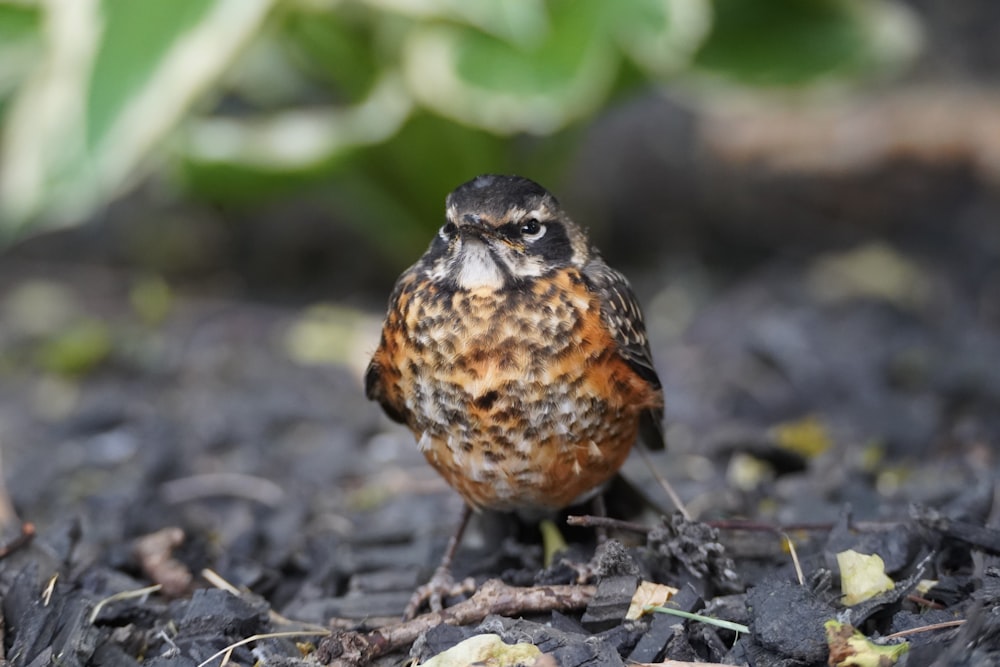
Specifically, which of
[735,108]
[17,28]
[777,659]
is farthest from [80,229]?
[777,659]

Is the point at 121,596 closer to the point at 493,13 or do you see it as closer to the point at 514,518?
the point at 514,518

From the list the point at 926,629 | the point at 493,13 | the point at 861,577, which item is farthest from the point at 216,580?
the point at 493,13

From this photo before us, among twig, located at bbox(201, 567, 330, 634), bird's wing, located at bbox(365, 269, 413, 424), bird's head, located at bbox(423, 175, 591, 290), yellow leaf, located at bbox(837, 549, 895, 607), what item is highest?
bird's head, located at bbox(423, 175, 591, 290)

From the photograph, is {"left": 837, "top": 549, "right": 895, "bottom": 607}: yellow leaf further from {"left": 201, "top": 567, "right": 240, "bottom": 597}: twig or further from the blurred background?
{"left": 201, "top": 567, "right": 240, "bottom": 597}: twig

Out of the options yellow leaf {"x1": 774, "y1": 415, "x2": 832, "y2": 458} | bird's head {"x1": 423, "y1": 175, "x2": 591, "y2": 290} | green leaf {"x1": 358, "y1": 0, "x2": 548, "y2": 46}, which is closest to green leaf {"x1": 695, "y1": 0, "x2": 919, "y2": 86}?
green leaf {"x1": 358, "y1": 0, "x2": 548, "y2": 46}

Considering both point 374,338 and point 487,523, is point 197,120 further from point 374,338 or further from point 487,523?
point 487,523

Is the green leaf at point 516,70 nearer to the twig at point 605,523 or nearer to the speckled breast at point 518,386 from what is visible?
the speckled breast at point 518,386
